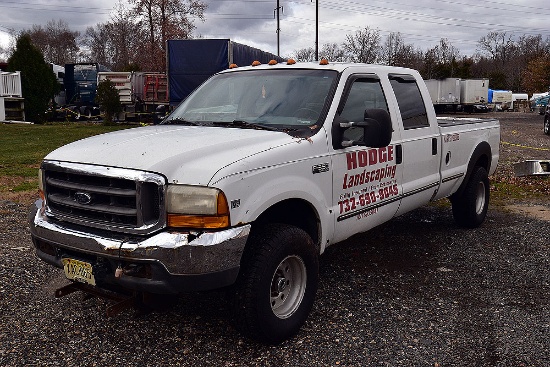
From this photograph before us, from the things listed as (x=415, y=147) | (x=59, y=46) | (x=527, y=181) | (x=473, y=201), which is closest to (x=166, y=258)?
(x=415, y=147)

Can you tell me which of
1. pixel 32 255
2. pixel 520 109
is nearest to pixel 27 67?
pixel 32 255

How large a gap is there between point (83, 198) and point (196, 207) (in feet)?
2.51

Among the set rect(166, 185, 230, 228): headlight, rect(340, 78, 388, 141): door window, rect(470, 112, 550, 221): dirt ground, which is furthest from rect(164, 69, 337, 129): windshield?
rect(470, 112, 550, 221): dirt ground

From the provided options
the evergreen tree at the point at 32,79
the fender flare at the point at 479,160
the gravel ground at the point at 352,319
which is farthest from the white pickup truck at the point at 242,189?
the evergreen tree at the point at 32,79

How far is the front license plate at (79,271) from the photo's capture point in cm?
316

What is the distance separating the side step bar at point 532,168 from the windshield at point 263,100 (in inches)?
291

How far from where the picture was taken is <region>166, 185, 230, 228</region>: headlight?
300 centimetres

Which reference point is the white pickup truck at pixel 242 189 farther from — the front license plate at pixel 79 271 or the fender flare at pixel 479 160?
the fender flare at pixel 479 160

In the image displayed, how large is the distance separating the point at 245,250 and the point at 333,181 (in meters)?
0.96

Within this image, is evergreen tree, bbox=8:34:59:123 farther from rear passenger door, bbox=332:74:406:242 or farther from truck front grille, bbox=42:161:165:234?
truck front grille, bbox=42:161:165:234

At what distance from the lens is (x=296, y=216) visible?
12.5 feet

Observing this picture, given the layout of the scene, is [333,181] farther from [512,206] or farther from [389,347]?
[512,206]

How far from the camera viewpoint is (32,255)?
5.34 meters

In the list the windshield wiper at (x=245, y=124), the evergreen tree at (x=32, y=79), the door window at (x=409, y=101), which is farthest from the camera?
the evergreen tree at (x=32, y=79)
